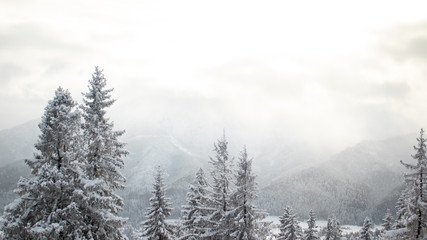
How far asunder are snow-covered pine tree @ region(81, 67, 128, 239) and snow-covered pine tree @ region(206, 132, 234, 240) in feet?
21.6

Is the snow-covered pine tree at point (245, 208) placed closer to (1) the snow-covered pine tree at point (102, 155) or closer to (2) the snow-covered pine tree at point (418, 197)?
(1) the snow-covered pine tree at point (102, 155)

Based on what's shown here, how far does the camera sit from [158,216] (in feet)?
90.4

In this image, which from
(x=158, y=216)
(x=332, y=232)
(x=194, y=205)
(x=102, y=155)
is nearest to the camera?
(x=102, y=155)

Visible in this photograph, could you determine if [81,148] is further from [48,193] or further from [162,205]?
[162,205]

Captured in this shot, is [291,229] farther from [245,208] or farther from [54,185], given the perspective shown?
[54,185]

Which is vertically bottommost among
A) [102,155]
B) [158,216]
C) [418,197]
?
[158,216]

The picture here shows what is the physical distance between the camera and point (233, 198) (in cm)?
2111

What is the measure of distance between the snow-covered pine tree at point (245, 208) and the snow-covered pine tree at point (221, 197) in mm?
636

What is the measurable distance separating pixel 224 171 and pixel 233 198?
238 centimetres

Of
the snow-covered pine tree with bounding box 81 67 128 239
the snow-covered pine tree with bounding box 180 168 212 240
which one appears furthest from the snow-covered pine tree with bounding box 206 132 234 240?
the snow-covered pine tree with bounding box 81 67 128 239

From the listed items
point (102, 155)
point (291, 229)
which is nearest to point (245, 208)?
point (102, 155)

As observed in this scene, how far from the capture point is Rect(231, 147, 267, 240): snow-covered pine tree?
66.7 feet

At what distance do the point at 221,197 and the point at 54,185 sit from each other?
11.0m

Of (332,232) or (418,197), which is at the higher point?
(418,197)
